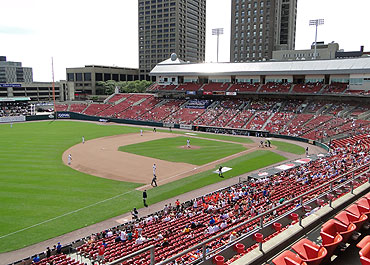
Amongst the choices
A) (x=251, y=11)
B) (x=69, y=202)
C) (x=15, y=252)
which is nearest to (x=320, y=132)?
(x=69, y=202)

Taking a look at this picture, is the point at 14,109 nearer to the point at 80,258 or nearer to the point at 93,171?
the point at 93,171

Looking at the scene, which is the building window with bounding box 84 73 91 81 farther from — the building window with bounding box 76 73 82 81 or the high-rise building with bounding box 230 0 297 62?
the high-rise building with bounding box 230 0 297 62

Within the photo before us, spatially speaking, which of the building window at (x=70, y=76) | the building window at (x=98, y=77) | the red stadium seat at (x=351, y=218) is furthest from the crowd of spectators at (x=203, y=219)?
the building window at (x=70, y=76)

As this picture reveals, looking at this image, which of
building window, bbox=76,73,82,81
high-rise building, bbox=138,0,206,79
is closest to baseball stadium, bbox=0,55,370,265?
building window, bbox=76,73,82,81

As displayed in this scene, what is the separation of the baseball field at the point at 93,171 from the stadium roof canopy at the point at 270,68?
863 inches

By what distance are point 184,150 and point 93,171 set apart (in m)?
15.7

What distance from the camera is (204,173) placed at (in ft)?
109

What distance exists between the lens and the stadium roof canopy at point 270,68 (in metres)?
58.4

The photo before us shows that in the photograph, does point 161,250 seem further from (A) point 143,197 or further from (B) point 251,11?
(B) point 251,11

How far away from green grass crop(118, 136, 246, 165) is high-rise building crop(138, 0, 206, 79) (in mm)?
108866

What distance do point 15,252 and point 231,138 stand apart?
1708 inches

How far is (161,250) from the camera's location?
1455 cm

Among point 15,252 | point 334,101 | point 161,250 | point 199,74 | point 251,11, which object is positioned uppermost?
point 251,11

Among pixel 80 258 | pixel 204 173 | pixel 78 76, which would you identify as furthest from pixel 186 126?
pixel 78 76
